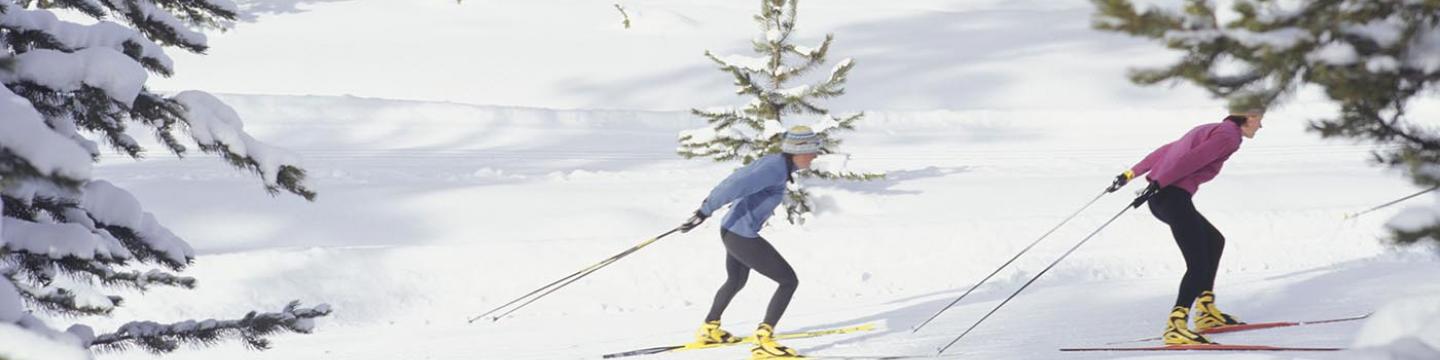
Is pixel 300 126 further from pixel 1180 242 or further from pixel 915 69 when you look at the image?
pixel 1180 242

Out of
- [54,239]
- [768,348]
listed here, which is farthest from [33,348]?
[768,348]

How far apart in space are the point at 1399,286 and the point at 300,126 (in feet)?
58.1

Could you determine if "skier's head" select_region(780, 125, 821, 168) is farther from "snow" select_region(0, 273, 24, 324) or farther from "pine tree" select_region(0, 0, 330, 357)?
"snow" select_region(0, 273, 24, 324)

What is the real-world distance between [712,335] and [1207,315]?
324cm

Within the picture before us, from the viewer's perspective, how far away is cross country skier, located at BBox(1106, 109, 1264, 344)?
8.38 meters

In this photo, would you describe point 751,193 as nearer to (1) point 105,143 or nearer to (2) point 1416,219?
(1) point 105,143

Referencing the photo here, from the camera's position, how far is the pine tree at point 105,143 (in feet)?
18.3

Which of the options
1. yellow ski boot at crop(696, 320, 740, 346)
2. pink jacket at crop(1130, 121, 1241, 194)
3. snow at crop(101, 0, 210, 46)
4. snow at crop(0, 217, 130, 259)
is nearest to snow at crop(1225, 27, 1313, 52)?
snow at crop(0, 217, 130, 259)

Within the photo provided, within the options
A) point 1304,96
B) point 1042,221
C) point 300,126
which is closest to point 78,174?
point 1042,221

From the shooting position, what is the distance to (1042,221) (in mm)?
16391

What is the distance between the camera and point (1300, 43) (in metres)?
3.81

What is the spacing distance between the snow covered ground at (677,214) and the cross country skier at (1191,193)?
0.61 meters

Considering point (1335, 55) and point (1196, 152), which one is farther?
point (1196, 152)

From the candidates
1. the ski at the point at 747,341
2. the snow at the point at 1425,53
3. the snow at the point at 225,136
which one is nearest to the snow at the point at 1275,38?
the snow at the point at 1425,53
